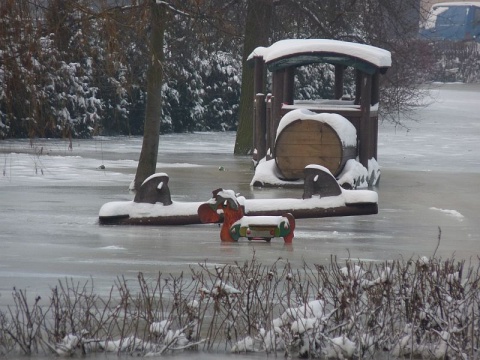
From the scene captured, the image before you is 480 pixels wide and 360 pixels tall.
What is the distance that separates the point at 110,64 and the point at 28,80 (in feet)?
6.14

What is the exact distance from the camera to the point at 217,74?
35281 millimetres

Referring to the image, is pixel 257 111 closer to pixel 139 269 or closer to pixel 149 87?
pixel 149 87

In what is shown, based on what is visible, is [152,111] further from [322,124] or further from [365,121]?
[365,121]

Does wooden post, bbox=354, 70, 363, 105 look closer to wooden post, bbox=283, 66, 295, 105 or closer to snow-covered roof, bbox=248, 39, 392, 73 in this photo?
snow-covered roof, bbox=248, 39, 392, 73

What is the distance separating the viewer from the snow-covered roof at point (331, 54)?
18188 mm

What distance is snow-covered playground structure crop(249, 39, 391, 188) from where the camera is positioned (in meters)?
17.5

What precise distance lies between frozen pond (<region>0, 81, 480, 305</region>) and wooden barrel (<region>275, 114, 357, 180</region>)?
2.18 ft

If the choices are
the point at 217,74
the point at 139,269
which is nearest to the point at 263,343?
the point at 139,269

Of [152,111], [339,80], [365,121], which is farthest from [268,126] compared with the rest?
[152,111]

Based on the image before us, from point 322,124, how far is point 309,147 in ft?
1.36

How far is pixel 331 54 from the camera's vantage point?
59.8 ft

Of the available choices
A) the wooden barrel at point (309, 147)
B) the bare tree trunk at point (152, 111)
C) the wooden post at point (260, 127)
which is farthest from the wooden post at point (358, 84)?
the bare tree trunk at point (152, 111)

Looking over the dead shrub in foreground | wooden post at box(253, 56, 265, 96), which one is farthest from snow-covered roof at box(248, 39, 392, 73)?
the dead shrub in foreground

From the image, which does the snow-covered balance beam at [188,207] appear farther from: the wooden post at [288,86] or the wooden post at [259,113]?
the wooden post at [259,113]
